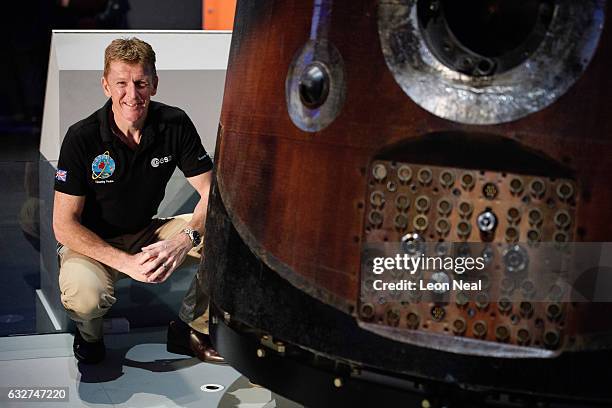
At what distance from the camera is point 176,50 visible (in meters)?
4.20

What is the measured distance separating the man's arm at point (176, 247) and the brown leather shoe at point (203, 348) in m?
0.26

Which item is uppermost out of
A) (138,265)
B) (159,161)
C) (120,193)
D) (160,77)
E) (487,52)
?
(487,52)

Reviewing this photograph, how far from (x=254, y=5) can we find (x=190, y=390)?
1236mm

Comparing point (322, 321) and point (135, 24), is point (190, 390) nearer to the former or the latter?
point (322, 321)

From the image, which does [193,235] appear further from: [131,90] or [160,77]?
A: [160,77]

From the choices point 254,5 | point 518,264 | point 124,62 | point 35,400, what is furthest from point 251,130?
point 35,400

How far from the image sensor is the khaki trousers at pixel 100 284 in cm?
302

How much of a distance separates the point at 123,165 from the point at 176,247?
293 mm

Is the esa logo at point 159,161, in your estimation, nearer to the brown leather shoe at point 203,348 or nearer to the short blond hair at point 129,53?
the short blond hair at point 129,53

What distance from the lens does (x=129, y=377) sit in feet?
10.0

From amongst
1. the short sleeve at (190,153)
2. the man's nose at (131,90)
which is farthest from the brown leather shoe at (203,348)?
the man's nose at (131,90)

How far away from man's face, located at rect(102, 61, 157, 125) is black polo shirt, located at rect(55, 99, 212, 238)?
0.21ft

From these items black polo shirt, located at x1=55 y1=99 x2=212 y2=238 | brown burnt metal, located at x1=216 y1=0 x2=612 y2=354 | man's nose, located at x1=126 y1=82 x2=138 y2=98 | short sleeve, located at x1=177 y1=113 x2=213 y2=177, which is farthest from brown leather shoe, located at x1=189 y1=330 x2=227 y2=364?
brown burnt metal, located at x1=216 y1=0 x2=612 y2=354

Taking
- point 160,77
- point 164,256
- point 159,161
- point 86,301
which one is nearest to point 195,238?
point 164,256
